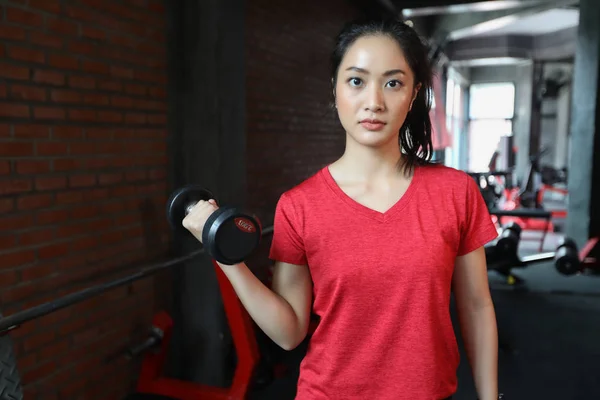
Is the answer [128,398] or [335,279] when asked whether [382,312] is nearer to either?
[335,279]

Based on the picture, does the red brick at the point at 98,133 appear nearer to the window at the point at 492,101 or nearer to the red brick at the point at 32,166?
the red brick at the point at 32,166

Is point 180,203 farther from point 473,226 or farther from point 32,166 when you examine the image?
point 32,166

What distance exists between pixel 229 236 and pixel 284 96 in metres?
2.64

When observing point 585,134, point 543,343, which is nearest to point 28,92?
point 543,343

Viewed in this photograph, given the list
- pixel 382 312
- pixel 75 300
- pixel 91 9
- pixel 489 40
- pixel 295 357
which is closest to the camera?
pixel 382 312

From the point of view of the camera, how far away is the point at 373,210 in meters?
0.81

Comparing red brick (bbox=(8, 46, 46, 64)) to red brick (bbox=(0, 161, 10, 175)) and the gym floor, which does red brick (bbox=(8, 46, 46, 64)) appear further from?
the gym floor

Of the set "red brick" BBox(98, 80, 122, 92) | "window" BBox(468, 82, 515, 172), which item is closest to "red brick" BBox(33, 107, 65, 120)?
"red brick" BBox(98, 80, 122, 92)

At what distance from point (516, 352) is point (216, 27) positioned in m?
2.07

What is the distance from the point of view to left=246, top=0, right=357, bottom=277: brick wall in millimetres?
2906

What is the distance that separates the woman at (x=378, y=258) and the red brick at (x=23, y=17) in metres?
1.06

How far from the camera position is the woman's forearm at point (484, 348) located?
852 millimetres

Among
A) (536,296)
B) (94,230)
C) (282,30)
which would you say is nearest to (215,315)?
(94,230)

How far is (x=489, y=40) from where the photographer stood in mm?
8430
